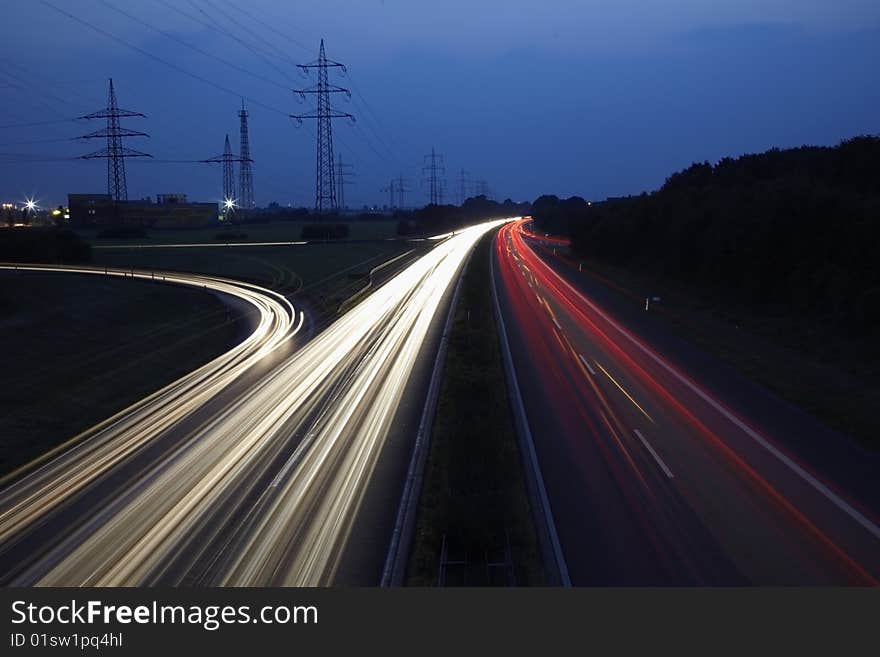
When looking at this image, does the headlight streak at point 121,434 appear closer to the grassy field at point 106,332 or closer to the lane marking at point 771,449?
the grassy field at point 106,332

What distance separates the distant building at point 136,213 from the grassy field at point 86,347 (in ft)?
197

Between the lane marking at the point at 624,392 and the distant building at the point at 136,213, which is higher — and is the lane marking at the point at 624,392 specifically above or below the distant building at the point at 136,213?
below

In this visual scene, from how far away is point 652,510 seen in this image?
12.2 metres

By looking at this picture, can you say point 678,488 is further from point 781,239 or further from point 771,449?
point 781,239

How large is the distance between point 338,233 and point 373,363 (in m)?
73.8

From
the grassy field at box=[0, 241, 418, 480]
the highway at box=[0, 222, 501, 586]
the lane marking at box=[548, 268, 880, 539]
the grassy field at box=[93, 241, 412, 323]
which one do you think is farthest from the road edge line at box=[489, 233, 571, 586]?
the grassy field at box=[93, 241, 412, 323]

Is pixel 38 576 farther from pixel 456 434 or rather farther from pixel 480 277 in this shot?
pixel 480 277

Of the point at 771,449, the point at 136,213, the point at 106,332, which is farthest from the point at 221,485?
the point at 136,213

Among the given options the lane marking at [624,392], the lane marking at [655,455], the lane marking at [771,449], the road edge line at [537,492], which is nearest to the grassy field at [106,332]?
the road edge line at [537,492]

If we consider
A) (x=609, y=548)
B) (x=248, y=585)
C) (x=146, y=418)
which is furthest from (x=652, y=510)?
(x=146, y=418)

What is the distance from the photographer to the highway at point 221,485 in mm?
10234

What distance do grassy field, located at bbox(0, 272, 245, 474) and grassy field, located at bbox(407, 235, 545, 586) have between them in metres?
8.75

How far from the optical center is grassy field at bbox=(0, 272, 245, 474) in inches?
732

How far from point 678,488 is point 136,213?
11325cm
